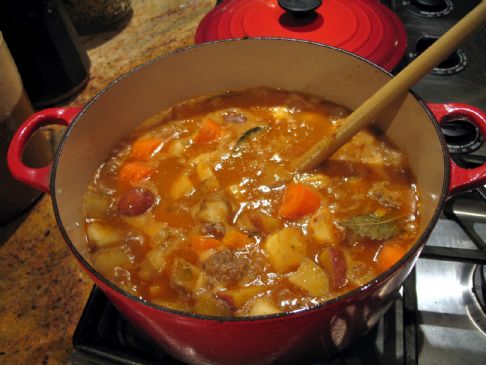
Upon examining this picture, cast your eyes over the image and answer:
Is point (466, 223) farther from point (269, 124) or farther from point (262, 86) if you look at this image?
point (262, 86)

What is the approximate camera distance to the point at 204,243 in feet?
3.95

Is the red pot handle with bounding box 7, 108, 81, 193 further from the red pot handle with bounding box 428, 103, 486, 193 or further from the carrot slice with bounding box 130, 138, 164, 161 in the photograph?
the red pot handle with bounding box 428, 103, 486, 193

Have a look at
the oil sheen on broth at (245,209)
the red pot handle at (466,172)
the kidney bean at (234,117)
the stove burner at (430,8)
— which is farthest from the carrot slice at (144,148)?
the stove burner at (430,8)

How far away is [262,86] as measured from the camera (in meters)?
1.58

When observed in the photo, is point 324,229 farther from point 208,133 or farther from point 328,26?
point 328,26

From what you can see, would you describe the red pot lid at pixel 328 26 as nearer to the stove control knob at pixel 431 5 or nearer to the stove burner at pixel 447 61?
the stove burner at pixel 447 61

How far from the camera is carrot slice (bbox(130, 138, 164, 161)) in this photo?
1.46 m

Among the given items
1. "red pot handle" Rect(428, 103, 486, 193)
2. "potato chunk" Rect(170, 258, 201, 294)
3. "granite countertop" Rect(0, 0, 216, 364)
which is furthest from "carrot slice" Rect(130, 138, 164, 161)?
"red pot handle" Rect(428, 103, 486, 193)

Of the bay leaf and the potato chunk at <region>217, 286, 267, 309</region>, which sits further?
the bay leaf

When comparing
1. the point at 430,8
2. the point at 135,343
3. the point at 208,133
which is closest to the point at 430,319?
the point at 135,343

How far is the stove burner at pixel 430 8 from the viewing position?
73.5 inches

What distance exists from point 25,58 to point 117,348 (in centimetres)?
102

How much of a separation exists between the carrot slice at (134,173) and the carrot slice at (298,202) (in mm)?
413

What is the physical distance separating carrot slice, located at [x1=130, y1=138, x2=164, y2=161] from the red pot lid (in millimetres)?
420
